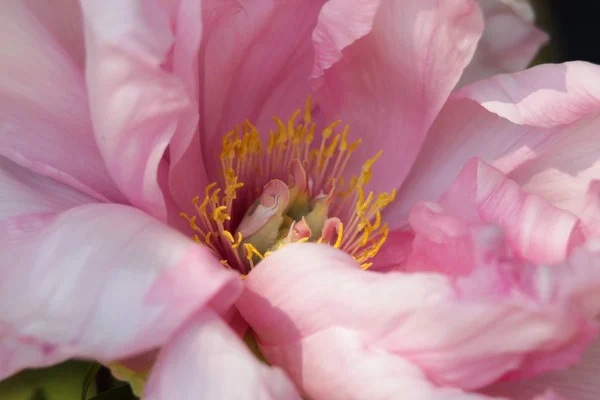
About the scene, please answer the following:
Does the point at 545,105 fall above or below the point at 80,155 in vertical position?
above

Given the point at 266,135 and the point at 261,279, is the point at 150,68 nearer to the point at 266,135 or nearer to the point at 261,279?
the point at 261,279

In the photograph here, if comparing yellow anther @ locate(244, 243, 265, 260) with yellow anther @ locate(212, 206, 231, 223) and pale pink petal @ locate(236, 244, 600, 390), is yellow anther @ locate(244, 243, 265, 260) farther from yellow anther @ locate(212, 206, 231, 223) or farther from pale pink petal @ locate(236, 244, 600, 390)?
pale pink petal @ locate(236, 244, 600, 390)

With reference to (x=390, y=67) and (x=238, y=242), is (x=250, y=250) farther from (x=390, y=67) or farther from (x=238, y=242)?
(x=390, y=67)

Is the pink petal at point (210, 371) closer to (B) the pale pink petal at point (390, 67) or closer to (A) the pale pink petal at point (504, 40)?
(B) the pale pink petal at point (390, 67)

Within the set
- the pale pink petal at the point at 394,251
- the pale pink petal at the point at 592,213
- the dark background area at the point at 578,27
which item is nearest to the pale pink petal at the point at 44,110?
the pale pink petal at the point at 394,251

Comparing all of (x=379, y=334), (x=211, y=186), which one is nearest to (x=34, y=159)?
(x=211, y=186)

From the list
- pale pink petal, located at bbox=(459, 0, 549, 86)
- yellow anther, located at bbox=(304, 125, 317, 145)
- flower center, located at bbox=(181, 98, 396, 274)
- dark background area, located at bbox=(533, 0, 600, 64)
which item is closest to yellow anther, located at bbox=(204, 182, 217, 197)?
flower center, located at bbox=(181, 98, 396, 274)
